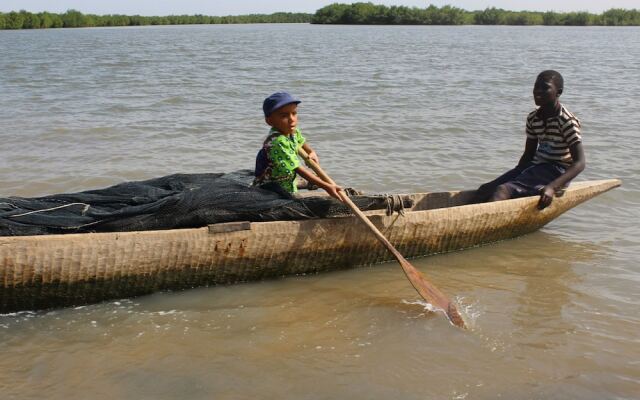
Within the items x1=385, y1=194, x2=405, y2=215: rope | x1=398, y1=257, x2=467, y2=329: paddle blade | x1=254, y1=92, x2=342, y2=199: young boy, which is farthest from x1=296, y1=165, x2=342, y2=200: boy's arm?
x1=398, y1=257, x2=467, y2=329: paddle blade

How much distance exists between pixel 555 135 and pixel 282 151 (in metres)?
2.01

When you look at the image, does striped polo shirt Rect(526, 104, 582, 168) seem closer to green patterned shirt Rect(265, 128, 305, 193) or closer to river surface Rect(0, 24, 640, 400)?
river surface Rect(0, 24, 640, 400)

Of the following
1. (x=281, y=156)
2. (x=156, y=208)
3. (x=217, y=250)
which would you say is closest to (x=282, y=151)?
(x=281, y=156)

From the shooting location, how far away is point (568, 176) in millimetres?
4438

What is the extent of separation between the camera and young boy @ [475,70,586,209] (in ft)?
14.5

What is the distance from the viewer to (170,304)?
3.64m

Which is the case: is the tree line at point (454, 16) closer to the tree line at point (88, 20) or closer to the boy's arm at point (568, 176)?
the tree line at point (88, 20)

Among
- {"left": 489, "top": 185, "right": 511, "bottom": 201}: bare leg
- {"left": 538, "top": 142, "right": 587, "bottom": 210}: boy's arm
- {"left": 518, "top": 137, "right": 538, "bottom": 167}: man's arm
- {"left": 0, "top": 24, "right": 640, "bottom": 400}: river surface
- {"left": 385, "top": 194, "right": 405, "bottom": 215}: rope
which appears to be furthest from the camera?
{"left": 518, "top": 137, "right": 538, "bottom": 167}: man's arm

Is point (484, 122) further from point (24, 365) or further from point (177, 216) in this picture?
point (24, 365)

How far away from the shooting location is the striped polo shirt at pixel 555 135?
4441mm

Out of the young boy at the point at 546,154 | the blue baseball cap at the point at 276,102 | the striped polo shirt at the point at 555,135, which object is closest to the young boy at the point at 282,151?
the blue baseball cap at the point at 276,102

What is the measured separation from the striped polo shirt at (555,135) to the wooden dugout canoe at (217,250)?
322mm

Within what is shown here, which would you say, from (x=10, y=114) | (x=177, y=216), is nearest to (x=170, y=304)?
(x=177, y=216)

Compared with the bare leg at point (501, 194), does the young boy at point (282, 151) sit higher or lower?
higher
